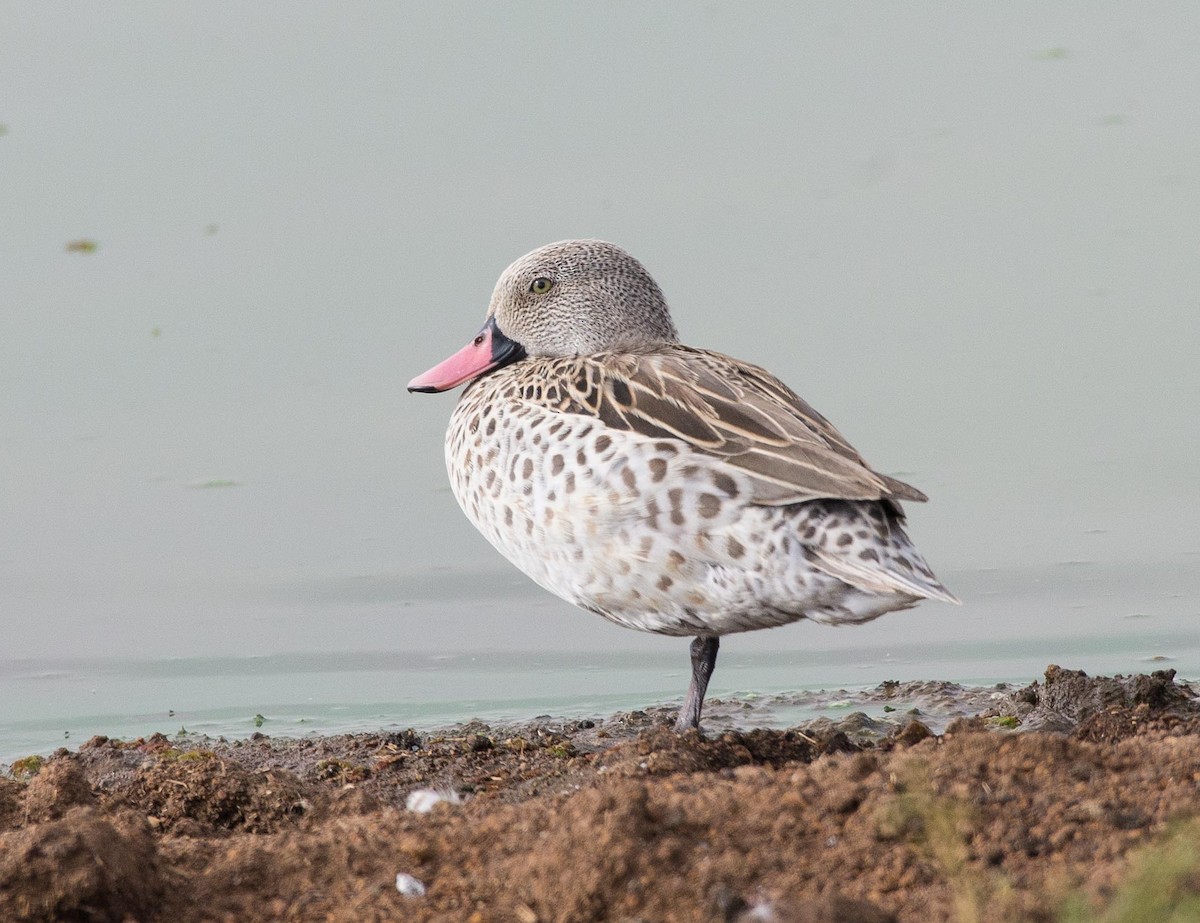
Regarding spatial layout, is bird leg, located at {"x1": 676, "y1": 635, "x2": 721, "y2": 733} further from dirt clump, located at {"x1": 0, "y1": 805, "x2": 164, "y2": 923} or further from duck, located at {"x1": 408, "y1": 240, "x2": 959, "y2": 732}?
dirt clump, located at {"x1": 0, "y1": 805, "x2": 164, "y2": 923}

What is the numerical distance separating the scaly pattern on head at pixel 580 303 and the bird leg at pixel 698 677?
1076 mm

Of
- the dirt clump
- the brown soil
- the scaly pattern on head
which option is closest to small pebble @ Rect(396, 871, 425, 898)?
the brown soil

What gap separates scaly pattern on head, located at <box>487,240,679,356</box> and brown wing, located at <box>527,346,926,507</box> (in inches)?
16.1

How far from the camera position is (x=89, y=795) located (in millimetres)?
4523

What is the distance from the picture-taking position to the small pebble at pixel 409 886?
3.42 m

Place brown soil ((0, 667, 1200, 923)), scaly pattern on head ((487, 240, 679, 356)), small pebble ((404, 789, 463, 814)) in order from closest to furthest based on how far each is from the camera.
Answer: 1. brown soil ((0, 667, 1200, 923))
2. small pebble ((404, 789, 463, 814))
3. scaly pattern on head ((487, 240, 679, 356))

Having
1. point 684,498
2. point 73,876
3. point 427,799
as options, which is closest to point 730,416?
point 684,498

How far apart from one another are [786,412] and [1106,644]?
2484 mm

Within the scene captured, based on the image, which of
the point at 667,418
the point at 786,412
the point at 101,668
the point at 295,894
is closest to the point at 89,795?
the point at 295,894

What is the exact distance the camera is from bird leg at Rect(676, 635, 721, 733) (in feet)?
18.4

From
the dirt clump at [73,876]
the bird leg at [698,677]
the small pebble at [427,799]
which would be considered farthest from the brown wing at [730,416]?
the dirt clump at [73,876]

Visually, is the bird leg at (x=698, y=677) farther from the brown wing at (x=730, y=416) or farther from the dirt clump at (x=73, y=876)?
the dirt clump at (x=73, y=876)

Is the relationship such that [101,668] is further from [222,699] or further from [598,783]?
[598,783]

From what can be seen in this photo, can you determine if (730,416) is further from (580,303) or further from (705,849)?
(705,849)
